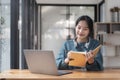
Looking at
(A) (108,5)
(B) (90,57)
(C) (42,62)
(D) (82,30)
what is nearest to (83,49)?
(D) (82,30)

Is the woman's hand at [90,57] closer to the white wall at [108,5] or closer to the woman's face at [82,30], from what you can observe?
the woman's face at [82,30]

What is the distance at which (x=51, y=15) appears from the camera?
7.99 m

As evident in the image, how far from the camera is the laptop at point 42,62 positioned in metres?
1.79

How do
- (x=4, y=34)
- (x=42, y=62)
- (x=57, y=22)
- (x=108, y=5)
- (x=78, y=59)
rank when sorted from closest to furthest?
(x=42, y=62) < (x=78, y=59) < (x=4, y=34) < (x=108, y=5) < (x=57, y=22)

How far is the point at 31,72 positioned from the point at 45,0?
5.70 meters

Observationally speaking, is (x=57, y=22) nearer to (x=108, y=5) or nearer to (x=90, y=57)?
(x=108, y=5)

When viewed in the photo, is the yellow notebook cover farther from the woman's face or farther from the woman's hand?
the woman's face

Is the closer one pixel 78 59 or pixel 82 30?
pixel 78 59

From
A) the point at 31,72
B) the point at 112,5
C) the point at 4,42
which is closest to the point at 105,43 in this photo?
the point at 112,5

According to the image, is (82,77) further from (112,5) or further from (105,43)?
(112,5)

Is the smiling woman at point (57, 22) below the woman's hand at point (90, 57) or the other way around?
the other way around

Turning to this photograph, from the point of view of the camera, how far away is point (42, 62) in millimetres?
1840

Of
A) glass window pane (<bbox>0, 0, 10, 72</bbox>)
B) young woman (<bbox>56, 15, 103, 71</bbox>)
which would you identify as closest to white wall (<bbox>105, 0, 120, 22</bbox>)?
glass window pane (<bbox>0, 0, 10, 72</bbox>)

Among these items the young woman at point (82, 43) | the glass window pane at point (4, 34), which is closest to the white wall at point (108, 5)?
the glass window pane at point (4, 34)
